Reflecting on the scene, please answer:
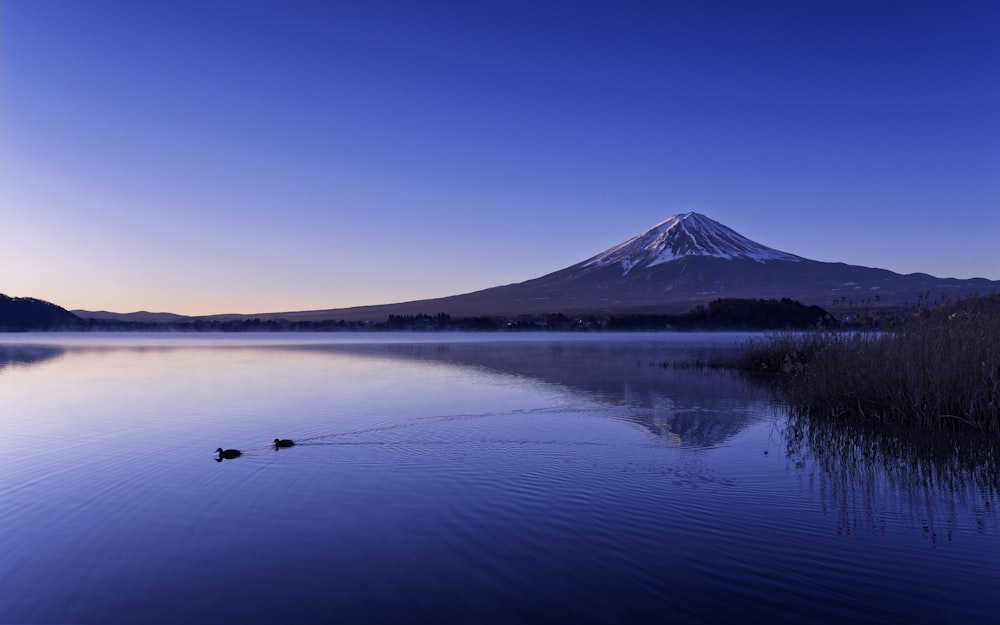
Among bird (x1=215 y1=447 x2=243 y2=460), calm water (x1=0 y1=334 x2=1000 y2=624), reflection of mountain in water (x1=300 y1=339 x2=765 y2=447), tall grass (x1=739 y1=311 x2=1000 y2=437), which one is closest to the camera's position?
calm water (x1=0 y1=334 x2=1000 y2=624)

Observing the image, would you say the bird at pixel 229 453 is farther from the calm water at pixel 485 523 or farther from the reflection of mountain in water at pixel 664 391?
the reflection of mountain in water at pixel 664 391

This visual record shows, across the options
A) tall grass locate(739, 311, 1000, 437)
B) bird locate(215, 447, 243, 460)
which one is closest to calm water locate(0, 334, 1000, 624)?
bird locate(215, 447, 243, 460)

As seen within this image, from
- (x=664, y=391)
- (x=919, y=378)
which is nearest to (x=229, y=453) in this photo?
(x=919, y=378)

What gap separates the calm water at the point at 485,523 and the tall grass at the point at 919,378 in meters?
1.27

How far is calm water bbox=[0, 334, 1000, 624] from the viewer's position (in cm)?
444

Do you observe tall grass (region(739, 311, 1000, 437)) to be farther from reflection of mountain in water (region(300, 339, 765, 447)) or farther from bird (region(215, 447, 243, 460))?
bird (region(215, 447, 243, 460))

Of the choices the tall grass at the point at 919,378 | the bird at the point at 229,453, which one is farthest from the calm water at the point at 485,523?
the tall grass at the point at 919,378

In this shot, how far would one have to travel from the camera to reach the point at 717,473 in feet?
26.5

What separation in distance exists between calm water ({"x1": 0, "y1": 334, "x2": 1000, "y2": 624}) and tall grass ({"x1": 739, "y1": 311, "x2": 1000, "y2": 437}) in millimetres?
1270

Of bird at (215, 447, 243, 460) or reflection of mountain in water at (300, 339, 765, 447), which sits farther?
reflection of mountain in water at (300, 339, 765, 447)

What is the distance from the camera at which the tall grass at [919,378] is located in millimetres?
10531

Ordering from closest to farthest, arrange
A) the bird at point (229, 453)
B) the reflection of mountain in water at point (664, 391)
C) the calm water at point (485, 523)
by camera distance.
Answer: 1. the calm water at point (485, 523)
2. the bird at point (229, 453)
3. the reflection of mountain in water at point (664, 391)

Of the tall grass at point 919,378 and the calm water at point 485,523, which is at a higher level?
the tall grass at point 919,378

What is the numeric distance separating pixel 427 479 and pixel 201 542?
9.20 feet
